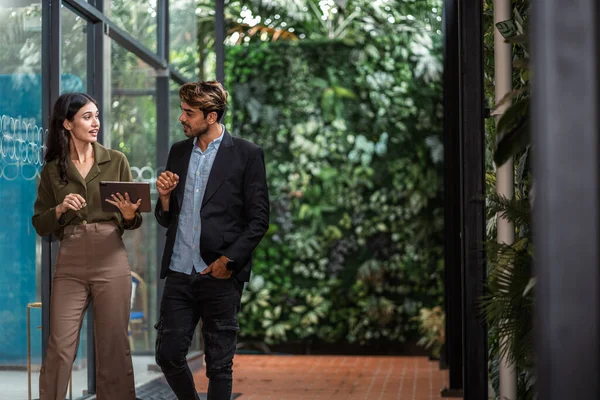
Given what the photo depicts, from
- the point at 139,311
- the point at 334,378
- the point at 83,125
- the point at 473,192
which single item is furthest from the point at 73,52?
the point at 334,378

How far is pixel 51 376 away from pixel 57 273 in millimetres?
439

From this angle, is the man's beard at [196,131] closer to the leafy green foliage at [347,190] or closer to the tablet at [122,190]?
the tablet at [122,190]

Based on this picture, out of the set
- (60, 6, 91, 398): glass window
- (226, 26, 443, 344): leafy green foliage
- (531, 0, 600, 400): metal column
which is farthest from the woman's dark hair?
(226, 26, 443, 344): leafy green foliage

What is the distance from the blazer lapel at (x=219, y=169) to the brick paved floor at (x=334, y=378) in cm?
255

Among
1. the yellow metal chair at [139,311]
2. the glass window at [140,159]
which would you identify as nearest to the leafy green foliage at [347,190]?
the glass window at [140,159]

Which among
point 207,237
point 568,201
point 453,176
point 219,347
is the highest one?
point 453,176

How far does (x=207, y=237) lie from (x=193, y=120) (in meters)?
0.51

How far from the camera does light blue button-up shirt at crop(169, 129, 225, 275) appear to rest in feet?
12.9

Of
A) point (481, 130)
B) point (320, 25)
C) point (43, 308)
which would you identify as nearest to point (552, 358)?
point (481, 130)

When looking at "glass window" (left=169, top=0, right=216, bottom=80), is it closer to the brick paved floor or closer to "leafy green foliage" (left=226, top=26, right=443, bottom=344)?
"leafy green foliage" (left=226, top=26, right=443, bottom=344)

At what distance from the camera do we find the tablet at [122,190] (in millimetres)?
4059

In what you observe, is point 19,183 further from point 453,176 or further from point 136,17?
point 453,176

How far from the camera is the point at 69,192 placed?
13.8 feet

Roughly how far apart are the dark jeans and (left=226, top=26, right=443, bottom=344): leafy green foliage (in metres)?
5.18
